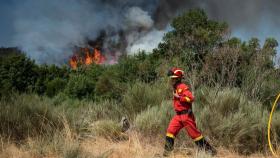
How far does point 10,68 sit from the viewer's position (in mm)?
35438

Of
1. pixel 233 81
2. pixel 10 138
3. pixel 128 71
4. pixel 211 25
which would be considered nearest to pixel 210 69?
pixel 233 81

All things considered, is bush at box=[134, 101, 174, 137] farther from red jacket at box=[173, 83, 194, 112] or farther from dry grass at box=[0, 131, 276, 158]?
red jacket at box=[173, 83, 194, 112]

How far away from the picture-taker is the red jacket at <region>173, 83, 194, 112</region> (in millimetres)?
8531

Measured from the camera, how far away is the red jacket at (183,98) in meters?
8.53

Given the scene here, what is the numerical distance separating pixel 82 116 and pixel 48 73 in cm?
2665

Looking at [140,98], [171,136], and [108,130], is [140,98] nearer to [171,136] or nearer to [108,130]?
[108,130]

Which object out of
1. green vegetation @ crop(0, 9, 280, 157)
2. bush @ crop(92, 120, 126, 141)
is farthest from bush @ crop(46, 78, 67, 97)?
bush @ crop(92, 120, 126, 141)

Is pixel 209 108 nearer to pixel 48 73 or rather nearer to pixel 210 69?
pixel 210 69

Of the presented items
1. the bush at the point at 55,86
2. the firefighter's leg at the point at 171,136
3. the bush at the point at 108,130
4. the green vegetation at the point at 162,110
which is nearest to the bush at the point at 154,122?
the green vegetation at the point at 162,110

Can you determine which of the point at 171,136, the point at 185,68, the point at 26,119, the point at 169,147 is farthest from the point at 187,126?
the point at 185,68

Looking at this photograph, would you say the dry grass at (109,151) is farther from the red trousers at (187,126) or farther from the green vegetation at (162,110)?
the red trousers at (187,126)

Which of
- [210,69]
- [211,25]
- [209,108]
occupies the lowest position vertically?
[209,108]

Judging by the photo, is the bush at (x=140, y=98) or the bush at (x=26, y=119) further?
the bush at (x=140, y=98)

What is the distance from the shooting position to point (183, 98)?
8570mm
